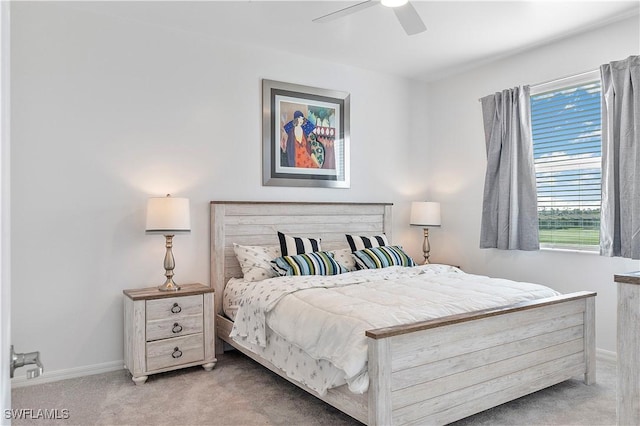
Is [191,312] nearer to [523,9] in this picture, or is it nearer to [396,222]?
[396,222]

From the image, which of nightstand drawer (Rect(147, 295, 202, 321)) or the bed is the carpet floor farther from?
nightstand drawer (Rect(147, 295, 202, 321))

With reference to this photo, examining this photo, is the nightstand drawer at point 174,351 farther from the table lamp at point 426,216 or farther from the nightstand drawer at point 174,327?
the table lamp at point 426,216

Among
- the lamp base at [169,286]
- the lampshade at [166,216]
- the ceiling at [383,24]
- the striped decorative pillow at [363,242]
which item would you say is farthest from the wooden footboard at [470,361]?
the ceiling at [383,24]

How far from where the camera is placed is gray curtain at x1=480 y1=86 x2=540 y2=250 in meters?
4.11

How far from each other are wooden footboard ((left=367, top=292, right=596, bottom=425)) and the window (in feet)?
2.98

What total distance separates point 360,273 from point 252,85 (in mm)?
1923

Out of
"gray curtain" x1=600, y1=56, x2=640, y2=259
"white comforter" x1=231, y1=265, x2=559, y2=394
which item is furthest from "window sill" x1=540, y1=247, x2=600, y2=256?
"white comforter" x1=231, y1=265, x2=559, y2=394

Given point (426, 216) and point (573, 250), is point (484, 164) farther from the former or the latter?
point (573, 250)

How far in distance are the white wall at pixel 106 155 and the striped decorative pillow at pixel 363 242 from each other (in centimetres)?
78

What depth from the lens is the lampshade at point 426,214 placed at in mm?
4793

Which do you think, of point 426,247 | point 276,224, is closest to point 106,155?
point 276,224

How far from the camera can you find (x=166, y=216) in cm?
334

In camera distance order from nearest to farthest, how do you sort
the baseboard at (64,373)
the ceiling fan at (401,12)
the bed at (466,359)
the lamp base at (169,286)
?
the bed at (466,359) < the ceiling fan at (401,12) < the baseboard at (64,373) < the lamp base at (169,286)

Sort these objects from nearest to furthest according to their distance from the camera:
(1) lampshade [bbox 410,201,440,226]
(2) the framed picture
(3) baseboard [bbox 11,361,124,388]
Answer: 1. (3) baseboard [bbox 11,361,124,388]
2. (2) the framed picture
3. (1) lampshade [bbox 410,201,440,226]
